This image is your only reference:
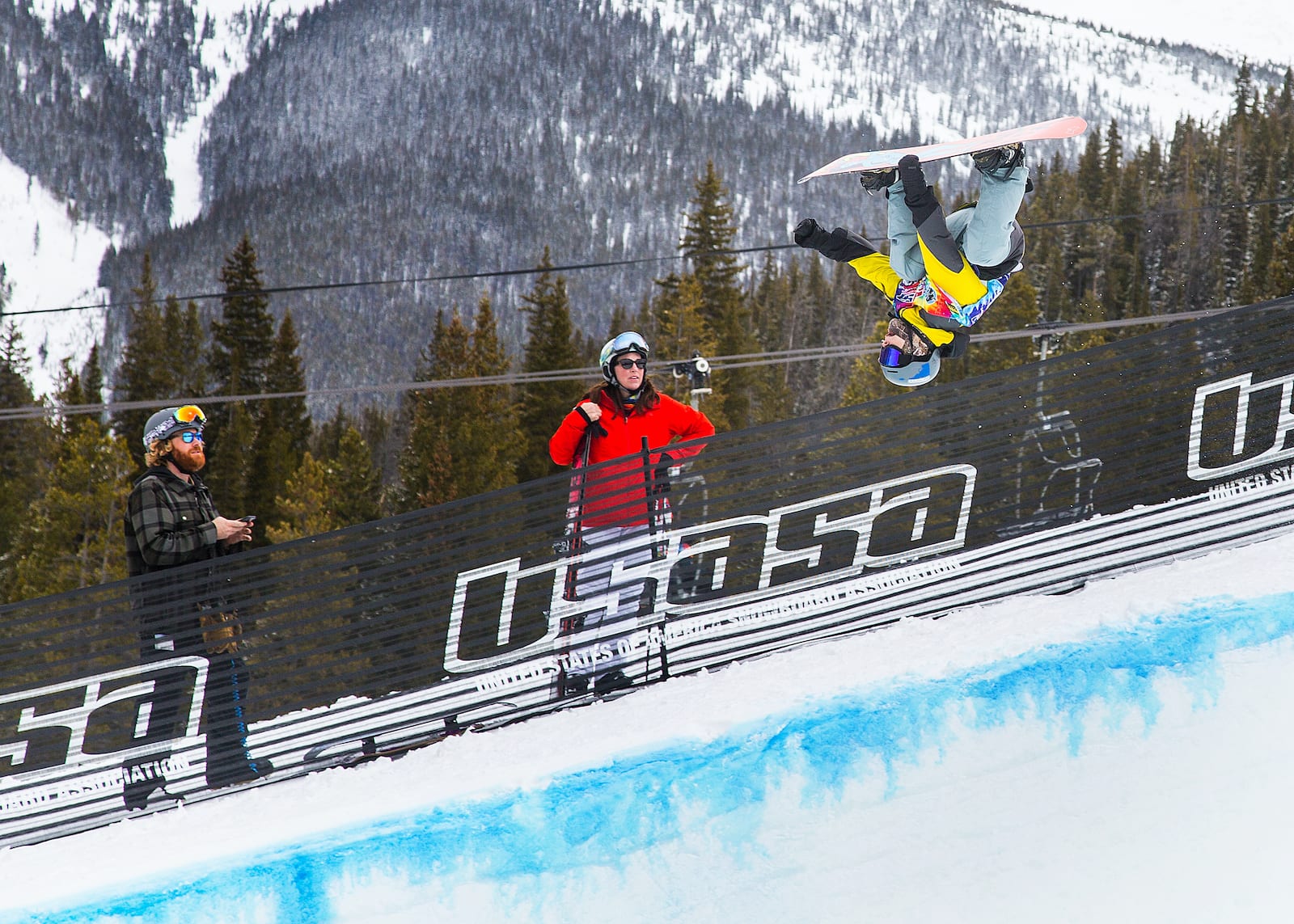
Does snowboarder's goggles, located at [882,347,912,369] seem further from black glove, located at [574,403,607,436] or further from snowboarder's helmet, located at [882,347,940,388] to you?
black glove, located at [574,403,607,436]

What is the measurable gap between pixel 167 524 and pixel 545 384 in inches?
1429

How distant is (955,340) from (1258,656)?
1637mm

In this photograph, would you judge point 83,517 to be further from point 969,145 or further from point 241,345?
point 969,145

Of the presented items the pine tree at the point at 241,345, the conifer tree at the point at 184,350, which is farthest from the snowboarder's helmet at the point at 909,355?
the conifer tree at the point at 184,350

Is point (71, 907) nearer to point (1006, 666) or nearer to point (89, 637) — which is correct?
point (89, 637)

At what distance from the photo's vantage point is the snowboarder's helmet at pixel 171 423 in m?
4.29

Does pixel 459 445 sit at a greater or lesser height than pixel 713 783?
lesser

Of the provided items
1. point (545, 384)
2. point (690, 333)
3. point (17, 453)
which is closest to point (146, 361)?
point (17, 453)

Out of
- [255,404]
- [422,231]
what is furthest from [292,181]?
[255,404]

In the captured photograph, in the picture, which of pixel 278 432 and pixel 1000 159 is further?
pixel 278 432

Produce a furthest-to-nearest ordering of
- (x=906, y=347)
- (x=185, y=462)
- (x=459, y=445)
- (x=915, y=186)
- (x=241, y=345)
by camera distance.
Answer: (x=241, y=345) < (x=459, y=445) < (x=906, y=347) < (x=185, y=462) < (x=915, y=186)

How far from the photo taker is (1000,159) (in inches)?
151

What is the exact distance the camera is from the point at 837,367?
74250 millimetres

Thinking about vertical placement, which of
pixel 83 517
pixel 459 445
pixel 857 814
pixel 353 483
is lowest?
pixel 83 517
